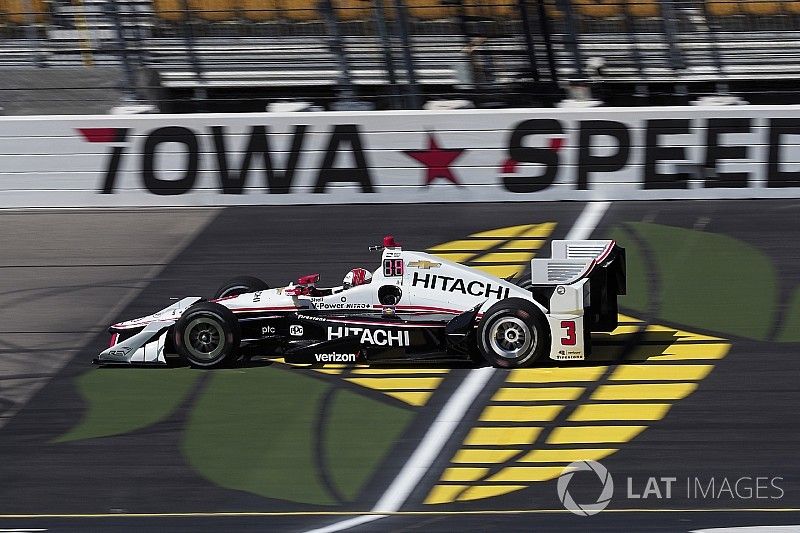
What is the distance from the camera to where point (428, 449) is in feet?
24.3

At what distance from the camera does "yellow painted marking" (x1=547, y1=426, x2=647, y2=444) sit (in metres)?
7.40

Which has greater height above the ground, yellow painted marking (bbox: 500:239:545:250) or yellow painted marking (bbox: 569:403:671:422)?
yellow painted marking (bbox: 500:239:545:250)

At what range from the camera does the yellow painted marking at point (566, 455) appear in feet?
23.4

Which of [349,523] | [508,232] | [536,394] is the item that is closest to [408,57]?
[508,232]

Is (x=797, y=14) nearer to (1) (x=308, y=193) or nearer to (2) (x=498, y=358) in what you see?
(1) (x=308, y=193)

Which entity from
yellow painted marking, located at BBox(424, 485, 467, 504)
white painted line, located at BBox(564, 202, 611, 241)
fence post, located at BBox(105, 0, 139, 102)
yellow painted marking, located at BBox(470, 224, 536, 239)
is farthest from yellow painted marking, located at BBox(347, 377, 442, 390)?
fence post, located at BBox(105, 0, 139, 102)

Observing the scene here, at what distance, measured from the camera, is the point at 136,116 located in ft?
43.8

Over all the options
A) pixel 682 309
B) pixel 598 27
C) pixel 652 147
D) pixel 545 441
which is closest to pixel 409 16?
pixel 598 27

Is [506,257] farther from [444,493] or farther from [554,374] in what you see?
[444,493]

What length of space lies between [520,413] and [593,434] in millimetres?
511

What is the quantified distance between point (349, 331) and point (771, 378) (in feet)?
9.12

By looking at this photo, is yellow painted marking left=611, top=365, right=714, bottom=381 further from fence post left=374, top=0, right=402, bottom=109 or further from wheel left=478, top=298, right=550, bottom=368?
fence post left=374, top=0, right=402, bottom=109

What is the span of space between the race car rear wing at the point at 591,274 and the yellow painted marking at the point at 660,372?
1.24 ft

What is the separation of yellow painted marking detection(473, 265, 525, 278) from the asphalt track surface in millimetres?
964
